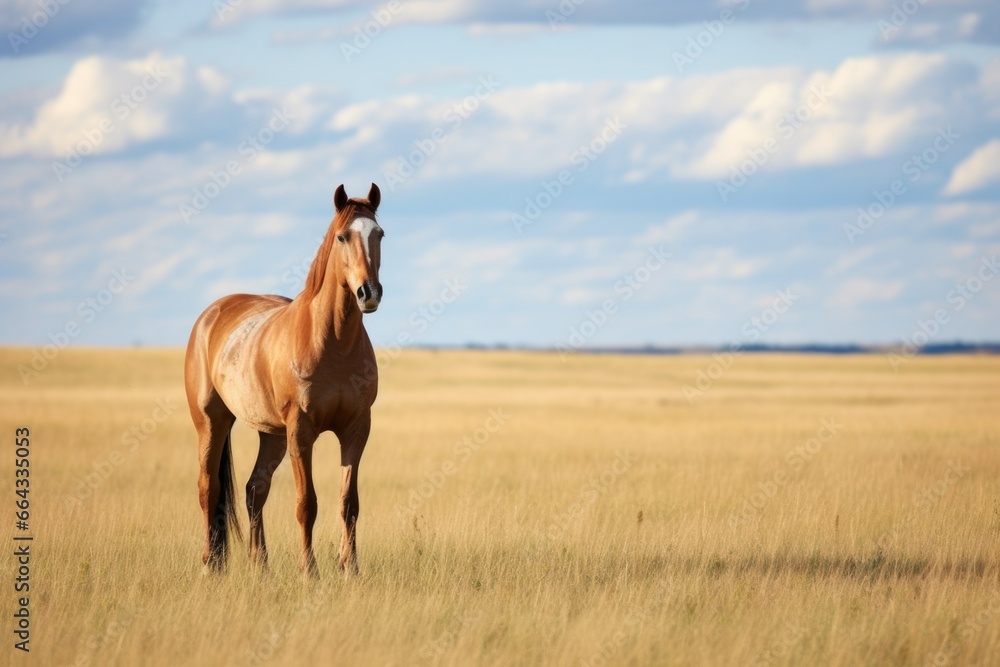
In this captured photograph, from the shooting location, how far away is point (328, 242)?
26.2ft

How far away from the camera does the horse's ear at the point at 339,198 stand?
7.55m

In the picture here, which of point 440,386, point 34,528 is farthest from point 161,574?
point 440,386

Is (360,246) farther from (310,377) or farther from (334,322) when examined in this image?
(310,377)

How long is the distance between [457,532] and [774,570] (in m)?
2.81

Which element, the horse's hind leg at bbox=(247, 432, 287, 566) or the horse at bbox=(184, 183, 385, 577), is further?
Result: the horse's hind leg at bbox=(247, 432, 287, 566)

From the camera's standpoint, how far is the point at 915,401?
37.8 metres

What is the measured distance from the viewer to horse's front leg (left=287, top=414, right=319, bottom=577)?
25.9 feet

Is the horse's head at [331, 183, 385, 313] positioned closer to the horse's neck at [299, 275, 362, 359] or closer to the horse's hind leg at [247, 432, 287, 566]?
the horse's neck at [299, 275, 362, 359]

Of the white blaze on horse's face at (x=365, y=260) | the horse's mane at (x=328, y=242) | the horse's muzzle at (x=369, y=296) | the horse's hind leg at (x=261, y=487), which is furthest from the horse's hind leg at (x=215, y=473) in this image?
the horse's muzzle at (x=369, y=296)

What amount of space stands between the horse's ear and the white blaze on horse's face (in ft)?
0.79

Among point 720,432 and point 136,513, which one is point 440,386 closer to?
point 720,432

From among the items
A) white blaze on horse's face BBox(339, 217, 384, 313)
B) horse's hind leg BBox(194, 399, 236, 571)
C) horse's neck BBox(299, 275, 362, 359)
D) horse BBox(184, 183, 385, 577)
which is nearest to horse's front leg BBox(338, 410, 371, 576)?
horse BBox(184, 183, 385, 577)

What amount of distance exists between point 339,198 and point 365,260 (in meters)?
0.66

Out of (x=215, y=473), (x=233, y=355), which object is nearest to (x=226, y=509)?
(x=215, y=473)
